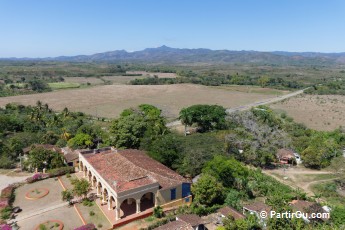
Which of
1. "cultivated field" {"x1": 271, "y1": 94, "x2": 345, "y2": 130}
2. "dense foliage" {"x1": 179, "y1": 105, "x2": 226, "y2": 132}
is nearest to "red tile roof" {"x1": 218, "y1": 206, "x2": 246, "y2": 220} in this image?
"dense foliage" {"x1": 179, "y1": 105, "x2": 226, "y2": 132}

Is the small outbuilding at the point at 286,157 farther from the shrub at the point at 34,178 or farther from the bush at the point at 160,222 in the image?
the shrub at the point at 34,178

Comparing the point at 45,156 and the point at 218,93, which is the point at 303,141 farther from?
the point at 218,93

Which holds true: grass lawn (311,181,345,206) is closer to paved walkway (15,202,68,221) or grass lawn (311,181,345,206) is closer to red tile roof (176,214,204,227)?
red tile roof (176,214,204,227)

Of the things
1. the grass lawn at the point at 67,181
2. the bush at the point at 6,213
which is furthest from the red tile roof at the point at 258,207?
the bush at the point at 6,213

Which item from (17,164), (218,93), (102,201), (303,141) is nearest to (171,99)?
(218,93)

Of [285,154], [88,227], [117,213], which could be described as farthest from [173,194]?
[285,154]
